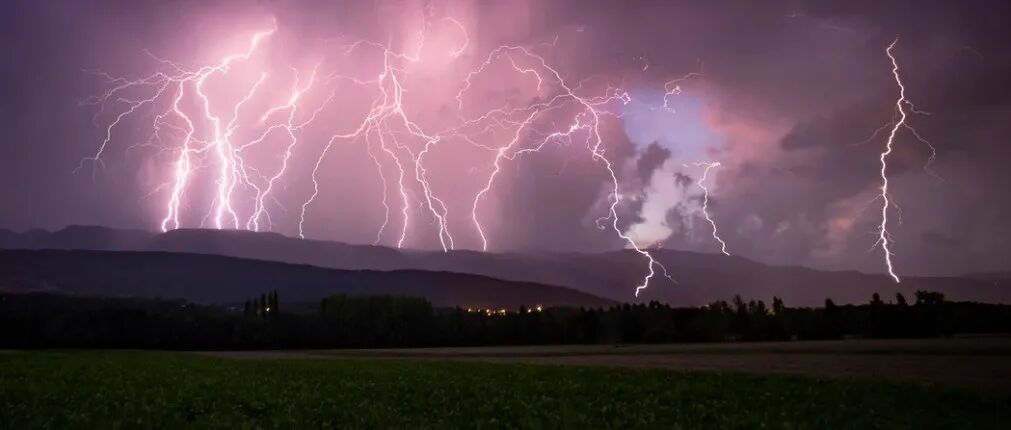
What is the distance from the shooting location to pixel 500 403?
21203 mm

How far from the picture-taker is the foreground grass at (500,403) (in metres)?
17.8

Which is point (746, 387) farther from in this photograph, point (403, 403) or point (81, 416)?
point (81, 416)

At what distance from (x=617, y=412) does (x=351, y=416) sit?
6579 millimetres

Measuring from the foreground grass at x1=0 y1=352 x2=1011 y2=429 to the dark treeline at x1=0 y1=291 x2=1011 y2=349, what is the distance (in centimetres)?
9527

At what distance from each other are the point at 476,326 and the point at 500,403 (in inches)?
4266

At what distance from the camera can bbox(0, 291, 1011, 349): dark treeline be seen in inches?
4624

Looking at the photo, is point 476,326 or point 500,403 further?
point 476,326

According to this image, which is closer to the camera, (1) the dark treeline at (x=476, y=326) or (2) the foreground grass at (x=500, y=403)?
(2) the foreground grass at (x=500, y=403)

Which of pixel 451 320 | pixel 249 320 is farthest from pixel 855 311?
pixel 249 320

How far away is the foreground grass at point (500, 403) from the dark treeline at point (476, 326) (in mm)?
95267

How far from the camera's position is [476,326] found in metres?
129

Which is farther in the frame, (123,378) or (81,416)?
(123,378)

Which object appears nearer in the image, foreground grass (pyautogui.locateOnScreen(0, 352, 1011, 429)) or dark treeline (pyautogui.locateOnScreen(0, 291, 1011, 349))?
foreground grass (pyautogui.locateOnScreen(0, 352, 1011, 429))

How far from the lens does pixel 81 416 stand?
18.2 m
